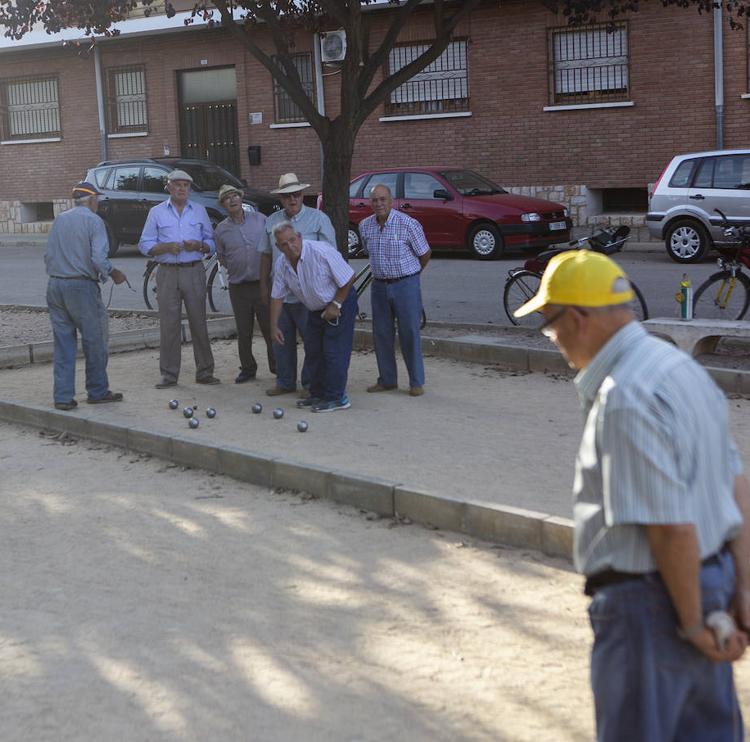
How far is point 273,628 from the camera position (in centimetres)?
524

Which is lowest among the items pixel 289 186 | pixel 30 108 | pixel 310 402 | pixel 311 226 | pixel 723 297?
pixel 310 402

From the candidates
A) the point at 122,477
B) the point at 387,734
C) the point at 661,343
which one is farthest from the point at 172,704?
the point at 122,477

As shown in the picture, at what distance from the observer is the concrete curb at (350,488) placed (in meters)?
6.21

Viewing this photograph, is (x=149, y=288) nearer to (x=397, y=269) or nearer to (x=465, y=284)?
(x=465, y=284)

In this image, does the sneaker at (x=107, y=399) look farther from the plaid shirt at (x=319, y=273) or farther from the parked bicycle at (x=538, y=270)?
the parked bicycle at (x=538, y=270)

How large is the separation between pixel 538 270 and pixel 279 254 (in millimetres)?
3644

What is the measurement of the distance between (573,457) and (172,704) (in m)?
4.02

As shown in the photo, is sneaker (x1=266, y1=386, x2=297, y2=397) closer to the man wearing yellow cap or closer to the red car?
the man wearing yellow cap

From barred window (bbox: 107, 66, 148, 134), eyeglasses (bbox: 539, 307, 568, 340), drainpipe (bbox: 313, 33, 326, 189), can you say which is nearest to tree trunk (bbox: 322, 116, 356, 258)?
eyeglasses (bbox: 539, 307, 568, 340)

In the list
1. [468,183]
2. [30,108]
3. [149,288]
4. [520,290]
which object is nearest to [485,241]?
[468,183]

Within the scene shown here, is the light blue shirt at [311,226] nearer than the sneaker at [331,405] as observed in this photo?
No

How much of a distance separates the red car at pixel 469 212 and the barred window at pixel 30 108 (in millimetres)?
13645

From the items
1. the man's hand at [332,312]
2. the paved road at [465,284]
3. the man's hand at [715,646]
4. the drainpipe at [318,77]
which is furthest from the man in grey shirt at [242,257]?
the drainpipe at [318,77]

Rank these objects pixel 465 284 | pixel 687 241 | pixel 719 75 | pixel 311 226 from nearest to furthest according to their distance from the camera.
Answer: pixel 311 226, pixel 465 284, pixel 687 241, pixel 719 75
